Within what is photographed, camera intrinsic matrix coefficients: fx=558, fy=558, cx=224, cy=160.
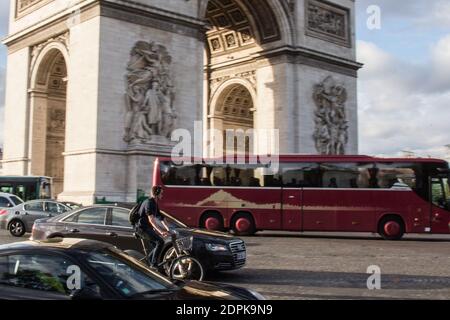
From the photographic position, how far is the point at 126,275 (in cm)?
482

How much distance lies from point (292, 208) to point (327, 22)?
1785 cm

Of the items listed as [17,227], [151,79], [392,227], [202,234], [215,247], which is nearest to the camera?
[215,247]

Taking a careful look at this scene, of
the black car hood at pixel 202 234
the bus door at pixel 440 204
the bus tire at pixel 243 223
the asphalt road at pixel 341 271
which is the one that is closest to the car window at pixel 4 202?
the asphalt road at pixel 341 271

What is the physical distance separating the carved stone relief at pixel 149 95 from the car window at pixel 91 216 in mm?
12671

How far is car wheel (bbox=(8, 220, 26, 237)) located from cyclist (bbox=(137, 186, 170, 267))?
35.4ft

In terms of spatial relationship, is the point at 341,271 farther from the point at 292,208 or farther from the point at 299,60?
the point at 299,60

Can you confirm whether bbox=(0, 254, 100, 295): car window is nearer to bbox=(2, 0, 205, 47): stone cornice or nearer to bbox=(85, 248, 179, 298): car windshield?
bbox=(85, 248, 179, 298): car windshield

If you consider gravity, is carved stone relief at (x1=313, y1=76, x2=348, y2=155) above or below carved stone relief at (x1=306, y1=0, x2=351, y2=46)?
below

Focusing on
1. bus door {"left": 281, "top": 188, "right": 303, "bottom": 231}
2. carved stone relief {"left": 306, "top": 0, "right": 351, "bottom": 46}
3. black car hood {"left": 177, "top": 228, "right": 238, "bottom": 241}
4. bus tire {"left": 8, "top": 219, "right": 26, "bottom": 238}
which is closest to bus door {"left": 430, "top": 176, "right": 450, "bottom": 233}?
bus door {"left": 281, "top": 188, "right": 303, "bottom": 231}

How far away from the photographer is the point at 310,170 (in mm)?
19297

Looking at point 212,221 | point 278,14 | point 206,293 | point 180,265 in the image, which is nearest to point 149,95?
point 212,221

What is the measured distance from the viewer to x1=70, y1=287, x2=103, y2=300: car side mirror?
4.15 meters
